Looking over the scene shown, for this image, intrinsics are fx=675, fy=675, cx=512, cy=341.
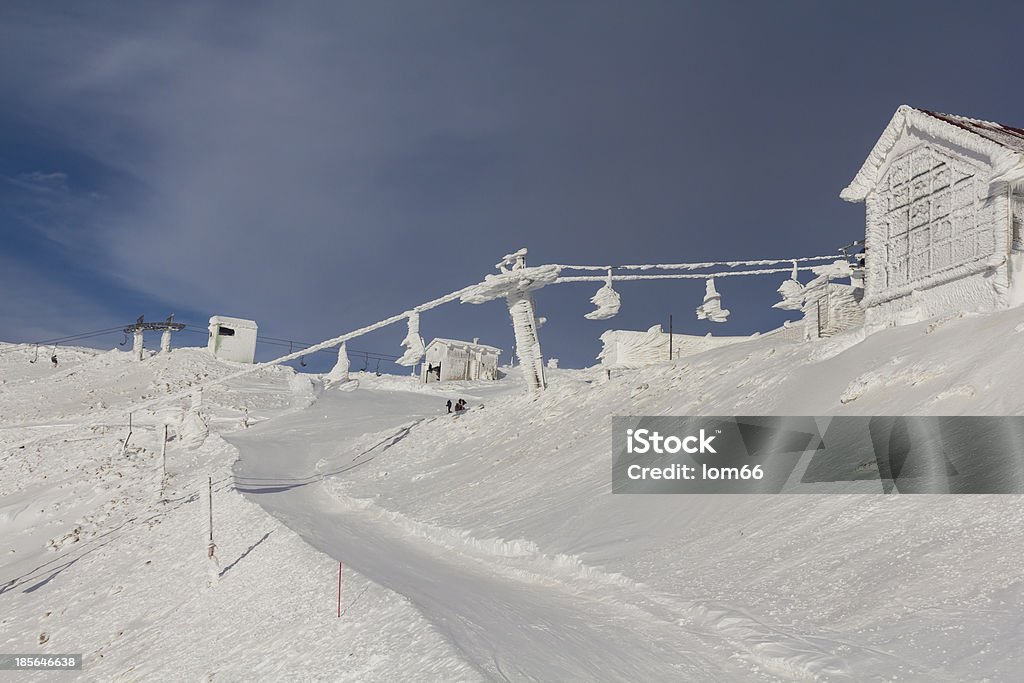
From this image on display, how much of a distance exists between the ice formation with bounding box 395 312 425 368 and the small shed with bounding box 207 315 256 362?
38783 mm

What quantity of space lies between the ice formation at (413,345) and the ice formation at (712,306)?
11.8 m

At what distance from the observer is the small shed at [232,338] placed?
60500 millimetres

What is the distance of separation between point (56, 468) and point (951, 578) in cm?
3805

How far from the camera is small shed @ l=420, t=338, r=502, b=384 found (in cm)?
6172

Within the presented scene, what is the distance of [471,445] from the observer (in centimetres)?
3083

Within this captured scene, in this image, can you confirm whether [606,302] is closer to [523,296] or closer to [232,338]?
[523,296]

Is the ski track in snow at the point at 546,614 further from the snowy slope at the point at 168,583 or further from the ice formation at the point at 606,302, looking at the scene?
the ice formation at the point at 606,302

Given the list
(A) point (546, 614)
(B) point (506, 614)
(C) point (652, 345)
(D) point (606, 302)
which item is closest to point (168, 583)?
(B) point (506, 614)

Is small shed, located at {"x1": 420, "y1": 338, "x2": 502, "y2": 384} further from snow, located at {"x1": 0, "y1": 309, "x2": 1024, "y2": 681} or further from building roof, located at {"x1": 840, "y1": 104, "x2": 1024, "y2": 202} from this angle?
building roof, located at {"x1": 840, "y1": 104, "x2": 1024, "y2": 202}

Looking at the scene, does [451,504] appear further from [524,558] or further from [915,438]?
[915,438]

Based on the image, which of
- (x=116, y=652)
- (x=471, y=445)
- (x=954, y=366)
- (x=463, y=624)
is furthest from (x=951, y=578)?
(x=471, y=445)

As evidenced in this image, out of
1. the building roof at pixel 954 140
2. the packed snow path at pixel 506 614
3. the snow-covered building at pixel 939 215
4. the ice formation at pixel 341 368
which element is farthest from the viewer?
the ice formation at pixel 341 368

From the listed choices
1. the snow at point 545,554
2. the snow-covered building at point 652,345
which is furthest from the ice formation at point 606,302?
the snow-covered building at point 652,345

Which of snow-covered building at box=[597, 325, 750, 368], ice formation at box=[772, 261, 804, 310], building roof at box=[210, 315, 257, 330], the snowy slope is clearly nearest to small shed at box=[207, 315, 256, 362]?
building roof at box=[210, 315, 257, 330]
